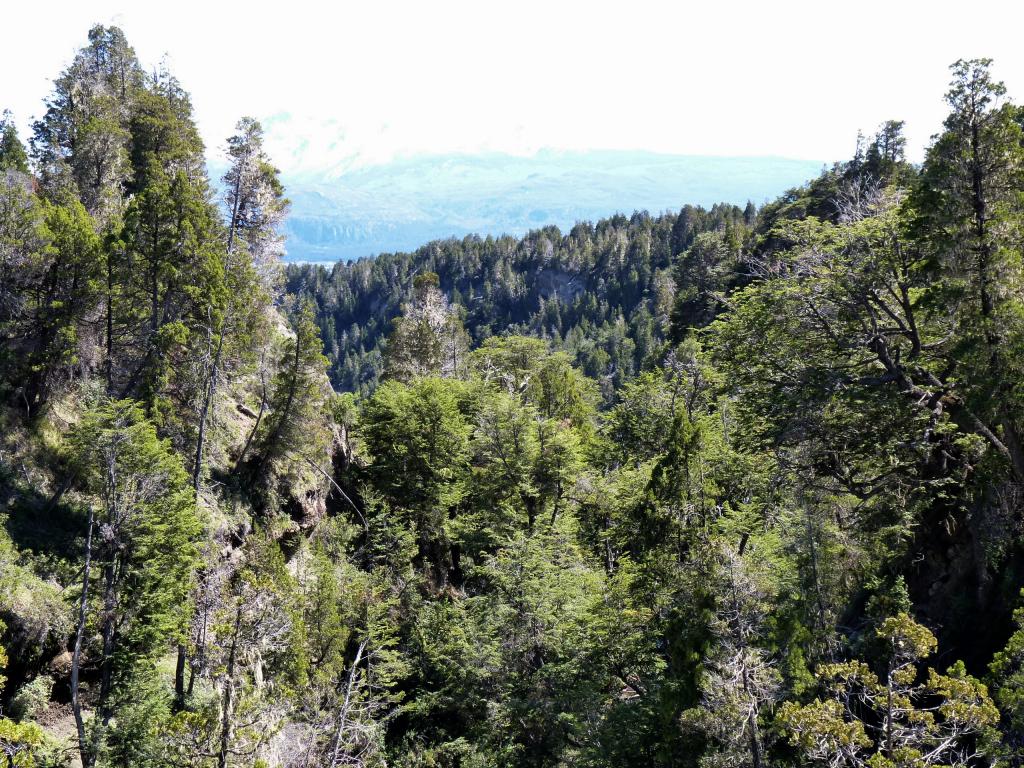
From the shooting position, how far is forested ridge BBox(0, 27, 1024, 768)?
12.7 metres

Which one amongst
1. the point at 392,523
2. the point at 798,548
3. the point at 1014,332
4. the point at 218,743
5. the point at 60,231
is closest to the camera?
the point at 218,743

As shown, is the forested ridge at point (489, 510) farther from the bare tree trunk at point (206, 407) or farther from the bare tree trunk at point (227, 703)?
the bare tree trunk at point (206, 407)

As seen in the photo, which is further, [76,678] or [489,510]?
[489,510]

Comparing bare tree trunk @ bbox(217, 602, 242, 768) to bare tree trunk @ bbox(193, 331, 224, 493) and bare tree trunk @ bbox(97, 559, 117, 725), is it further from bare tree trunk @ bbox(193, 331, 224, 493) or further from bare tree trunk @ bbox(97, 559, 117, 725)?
bare tree trunk @ bbox(193, 331, 224, 493)

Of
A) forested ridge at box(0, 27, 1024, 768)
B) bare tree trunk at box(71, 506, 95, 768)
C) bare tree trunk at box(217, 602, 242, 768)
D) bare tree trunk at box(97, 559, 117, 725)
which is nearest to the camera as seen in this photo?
bare tree trunk at box(217, 602, 242, 768)

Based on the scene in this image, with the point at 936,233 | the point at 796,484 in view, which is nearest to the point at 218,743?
the point at 796,484

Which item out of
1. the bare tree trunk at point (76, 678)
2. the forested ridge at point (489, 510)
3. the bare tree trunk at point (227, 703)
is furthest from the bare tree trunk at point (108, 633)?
the bare tree trunk at point (227, 703)

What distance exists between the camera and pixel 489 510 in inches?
1211

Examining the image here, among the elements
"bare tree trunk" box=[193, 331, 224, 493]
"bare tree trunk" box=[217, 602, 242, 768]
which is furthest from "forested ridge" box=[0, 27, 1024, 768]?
"bare tree trunk" box=[193, 331, 224, 493]

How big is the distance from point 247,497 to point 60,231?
11704 mm

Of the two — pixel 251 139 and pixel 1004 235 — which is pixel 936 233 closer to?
pixel 1004 235

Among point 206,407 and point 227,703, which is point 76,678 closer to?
point 206,407

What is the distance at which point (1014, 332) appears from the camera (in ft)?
40.3

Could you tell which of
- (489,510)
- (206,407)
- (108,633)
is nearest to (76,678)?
(108,633)
